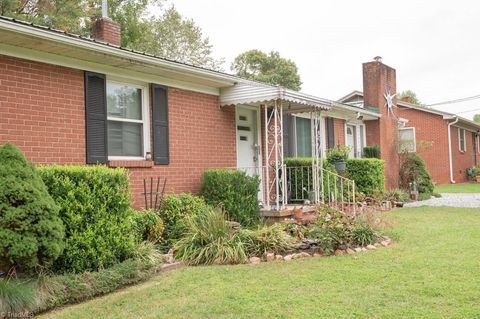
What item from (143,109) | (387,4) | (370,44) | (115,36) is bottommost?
(143,109)

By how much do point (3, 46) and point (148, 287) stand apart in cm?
393

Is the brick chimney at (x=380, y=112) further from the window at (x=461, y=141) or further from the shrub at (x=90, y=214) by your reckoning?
the shrub at (x=90, y=214)

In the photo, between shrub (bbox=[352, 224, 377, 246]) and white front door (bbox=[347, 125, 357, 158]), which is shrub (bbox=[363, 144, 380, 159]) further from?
shrub (bbox=[352, 224, 377, 246])

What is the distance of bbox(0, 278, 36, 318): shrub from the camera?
14.7 ft

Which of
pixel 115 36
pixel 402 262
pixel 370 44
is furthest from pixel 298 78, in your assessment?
pixel 402 262

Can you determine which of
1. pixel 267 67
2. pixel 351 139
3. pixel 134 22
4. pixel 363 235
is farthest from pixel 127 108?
pixel 267 67

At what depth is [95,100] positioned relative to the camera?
766 centimetres

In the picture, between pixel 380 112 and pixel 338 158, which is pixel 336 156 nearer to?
pixel 338 158

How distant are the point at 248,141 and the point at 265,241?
4356 mm

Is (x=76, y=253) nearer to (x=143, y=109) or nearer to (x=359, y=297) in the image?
(x=359, y=297)

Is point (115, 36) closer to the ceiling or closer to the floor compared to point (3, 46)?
closer to the ceiling

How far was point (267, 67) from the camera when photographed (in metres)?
41.1

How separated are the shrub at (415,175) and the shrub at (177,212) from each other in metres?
11.0

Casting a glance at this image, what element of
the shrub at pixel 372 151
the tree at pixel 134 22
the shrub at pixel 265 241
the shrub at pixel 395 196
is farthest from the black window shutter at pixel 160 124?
the tree at pixel 134 22
